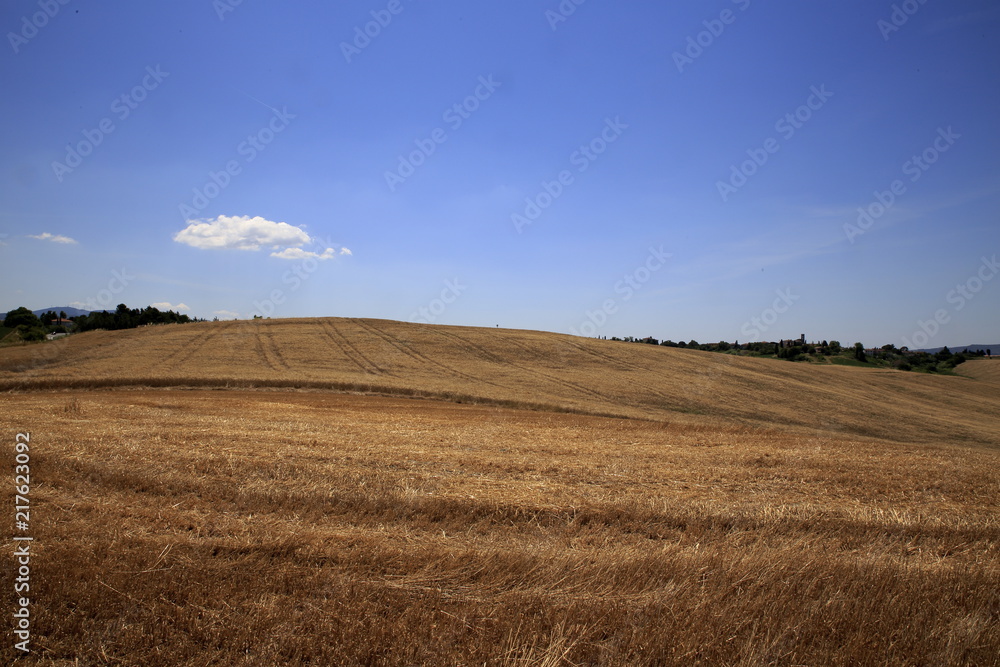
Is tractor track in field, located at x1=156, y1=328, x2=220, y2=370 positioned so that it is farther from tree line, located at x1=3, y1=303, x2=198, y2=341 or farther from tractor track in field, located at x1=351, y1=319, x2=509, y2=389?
tree line, located at x1=3, y1=303, x2=198, y2=341

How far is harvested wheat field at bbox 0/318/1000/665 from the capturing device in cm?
398

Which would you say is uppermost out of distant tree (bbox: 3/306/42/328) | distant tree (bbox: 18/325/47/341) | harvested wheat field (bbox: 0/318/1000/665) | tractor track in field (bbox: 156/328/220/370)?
distant tree (bbox: 3/306/42/328)

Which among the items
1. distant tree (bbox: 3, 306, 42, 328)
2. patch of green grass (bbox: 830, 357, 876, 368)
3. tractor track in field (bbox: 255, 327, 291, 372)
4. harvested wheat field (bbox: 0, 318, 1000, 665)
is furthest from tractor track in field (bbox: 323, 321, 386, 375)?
patch of green grass (bbox: 830, 357, 876, 368)

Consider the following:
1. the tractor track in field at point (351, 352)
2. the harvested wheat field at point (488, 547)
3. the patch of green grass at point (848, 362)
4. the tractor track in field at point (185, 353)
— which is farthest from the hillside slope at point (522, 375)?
the harvested wheat field at point (488, 547)

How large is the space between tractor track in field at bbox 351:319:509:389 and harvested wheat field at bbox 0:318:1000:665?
2186 centimetres

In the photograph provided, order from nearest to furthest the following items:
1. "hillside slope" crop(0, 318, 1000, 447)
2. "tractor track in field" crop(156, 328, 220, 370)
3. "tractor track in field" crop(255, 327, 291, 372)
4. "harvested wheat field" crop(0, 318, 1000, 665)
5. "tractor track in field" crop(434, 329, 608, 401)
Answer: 1. "harvested wheat field" crop(0, 318, 1000, 665)
2. "hillside slope" crop(0, 318, 1000, 447)
3. "tractor track in field" crop(156, 328, 220, 370)
4. "tractor track in field" crop(434, 329, 608, 401)
5. "tractor track in field" crop(255, 327, 291, 372)

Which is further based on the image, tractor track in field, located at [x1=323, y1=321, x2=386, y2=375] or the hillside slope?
tractor track in field, located at [x1=323, y1=321, x2=386, y2=375]

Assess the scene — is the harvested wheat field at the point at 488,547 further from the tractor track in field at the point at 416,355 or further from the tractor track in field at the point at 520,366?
the tractor track in field at the point at 416,355

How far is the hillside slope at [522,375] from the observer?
1152 inches

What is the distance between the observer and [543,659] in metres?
3.82

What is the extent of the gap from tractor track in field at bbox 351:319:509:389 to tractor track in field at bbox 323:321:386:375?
3536 millimetres

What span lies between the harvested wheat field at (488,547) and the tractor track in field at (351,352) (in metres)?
22.7

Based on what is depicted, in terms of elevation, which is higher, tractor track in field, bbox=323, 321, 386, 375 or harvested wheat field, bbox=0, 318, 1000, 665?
tractor track in field, bbox=323, 321, 386, 375

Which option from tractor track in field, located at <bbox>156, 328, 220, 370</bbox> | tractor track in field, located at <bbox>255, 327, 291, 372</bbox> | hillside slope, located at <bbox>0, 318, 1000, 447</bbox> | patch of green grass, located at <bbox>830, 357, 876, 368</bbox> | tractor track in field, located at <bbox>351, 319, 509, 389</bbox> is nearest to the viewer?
hillside slope, located at <bbox>0, 318, 1000, 447</bbox>
